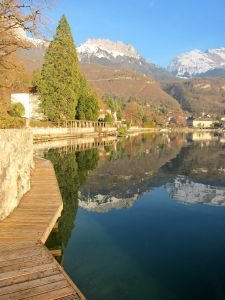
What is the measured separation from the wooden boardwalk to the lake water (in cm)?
103

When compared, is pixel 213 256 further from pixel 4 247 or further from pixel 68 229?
pixel 4 247

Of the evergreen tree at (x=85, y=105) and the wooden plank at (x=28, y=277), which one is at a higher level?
the evergreen tree at (x=85, y=105)

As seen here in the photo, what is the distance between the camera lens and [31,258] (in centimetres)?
786

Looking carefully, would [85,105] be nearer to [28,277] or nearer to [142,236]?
[142,236]

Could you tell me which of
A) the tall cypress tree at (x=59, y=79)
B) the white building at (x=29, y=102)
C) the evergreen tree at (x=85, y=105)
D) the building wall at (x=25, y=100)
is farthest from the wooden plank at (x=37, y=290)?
the evergreen tree at (x=85, y=105)

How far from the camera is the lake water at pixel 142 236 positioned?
346 inches

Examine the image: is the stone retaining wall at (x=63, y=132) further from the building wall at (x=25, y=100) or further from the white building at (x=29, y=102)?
the building wall at (x=25, y=100)

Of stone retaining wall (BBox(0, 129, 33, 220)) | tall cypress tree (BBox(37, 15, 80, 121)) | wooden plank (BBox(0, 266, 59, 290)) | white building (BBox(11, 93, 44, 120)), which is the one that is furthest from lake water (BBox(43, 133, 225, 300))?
white building (BBox(11, 93, 44, 120))

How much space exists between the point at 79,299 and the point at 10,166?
245 inches

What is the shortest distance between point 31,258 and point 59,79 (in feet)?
177

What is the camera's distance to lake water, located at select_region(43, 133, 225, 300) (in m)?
8.79

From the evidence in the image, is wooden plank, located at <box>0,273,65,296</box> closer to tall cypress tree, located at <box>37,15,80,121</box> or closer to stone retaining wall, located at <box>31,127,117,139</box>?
stone retaining wall, located at <box>31,127,117,139</box>

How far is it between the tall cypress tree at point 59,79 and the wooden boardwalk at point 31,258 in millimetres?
47194

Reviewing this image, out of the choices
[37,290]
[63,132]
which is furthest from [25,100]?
[37,290]
